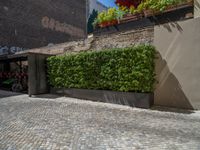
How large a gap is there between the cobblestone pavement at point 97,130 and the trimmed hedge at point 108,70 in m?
1.21

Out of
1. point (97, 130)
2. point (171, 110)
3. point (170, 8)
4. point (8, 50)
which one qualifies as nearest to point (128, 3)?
point (170, 8)

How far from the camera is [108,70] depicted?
7164 millimetres

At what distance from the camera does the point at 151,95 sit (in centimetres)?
657

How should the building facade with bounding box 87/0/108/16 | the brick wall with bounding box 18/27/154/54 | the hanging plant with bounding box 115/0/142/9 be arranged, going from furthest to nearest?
1. the building facade with bounding box 87/0/108/16
2. the hanging plant with bounding box 115/0/142/9
3. the brick wall with bounding box 18/27/154/54

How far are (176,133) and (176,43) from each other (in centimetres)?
348

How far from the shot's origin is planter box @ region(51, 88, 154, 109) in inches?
252

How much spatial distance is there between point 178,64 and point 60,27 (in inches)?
533

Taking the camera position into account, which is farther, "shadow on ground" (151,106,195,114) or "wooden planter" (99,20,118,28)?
"wooden planter" (99,20,118,28)

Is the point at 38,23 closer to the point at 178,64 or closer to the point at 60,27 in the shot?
the point at 60,27

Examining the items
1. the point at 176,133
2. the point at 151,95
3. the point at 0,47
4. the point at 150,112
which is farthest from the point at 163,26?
the point at 0,47

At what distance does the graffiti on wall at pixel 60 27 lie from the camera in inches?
642

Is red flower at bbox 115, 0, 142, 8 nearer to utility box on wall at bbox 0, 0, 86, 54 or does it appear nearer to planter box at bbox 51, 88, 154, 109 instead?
planter box at bbox 51, 88, 154, 109

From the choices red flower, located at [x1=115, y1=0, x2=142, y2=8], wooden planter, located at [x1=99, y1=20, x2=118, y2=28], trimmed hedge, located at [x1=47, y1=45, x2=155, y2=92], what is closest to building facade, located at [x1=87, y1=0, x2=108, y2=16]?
red flower, located at [x1=115, y1=0, x2=142, y2=8]

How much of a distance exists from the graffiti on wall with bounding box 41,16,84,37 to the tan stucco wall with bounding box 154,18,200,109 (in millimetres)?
11970
